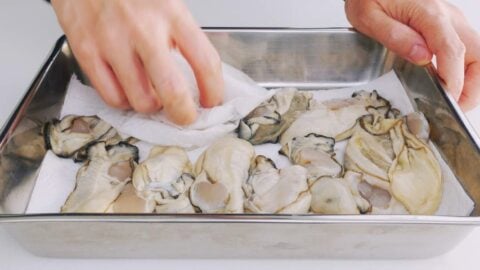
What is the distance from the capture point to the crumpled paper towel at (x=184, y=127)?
2.01ft

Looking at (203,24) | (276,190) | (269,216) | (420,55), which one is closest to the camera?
(269,216)

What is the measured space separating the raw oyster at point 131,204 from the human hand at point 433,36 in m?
0.37

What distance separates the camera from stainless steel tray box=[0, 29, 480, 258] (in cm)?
44

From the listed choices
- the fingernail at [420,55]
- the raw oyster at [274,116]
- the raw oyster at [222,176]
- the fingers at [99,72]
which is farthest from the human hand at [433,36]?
the fingers at [99,72]

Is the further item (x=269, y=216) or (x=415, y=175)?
(x=415, y=175)

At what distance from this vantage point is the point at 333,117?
65 centimetres

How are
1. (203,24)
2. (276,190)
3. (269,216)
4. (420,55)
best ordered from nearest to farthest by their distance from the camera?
1. (269,216)
2. (276,190)
3. (420,55)
4. (203,24)

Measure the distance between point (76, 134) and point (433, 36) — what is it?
1.45 feet

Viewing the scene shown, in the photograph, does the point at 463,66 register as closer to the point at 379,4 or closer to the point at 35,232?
the point at 379,4

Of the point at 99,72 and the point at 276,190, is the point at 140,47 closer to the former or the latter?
the point at 99,72

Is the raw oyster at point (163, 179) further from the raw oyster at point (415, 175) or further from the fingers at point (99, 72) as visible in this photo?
the raw oyster at point (415, 175)

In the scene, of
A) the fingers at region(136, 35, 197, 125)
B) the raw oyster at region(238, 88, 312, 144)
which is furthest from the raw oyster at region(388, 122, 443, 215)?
the fingers at region(136, 35, 197, 125)

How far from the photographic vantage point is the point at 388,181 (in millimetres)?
571

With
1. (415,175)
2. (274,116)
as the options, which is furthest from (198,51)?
(415,175)
